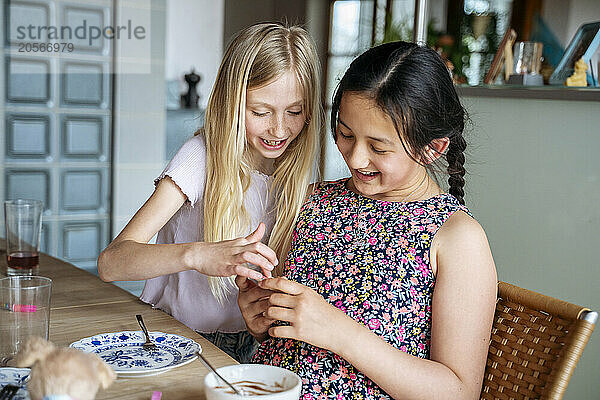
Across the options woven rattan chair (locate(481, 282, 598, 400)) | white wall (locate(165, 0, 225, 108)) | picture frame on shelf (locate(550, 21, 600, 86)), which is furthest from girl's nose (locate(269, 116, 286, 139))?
white wall (locate(165, 0, 225, 108))

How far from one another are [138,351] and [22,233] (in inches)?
26.8

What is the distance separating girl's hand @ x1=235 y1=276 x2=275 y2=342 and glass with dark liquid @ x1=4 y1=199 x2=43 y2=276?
70 cm

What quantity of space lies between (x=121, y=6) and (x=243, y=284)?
286cm

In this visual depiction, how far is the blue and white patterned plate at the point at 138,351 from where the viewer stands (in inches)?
42.5

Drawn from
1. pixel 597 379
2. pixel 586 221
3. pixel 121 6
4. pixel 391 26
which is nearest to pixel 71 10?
pixel 121 6

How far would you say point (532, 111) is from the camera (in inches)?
85.8

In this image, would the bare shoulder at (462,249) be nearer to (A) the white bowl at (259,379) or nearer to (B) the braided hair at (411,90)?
(B) the braided hair at (411,90)

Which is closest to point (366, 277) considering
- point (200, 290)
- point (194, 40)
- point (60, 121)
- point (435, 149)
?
point (435, 149)

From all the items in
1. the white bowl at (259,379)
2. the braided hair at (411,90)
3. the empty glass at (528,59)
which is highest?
the empty glass at (528,59)

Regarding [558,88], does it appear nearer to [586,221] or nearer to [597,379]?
[586,221]

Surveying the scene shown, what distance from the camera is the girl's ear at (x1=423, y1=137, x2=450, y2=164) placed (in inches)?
49.6

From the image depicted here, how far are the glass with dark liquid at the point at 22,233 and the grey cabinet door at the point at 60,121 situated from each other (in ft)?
6.52

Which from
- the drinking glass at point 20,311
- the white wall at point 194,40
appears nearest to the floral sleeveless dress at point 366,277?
the drinking glass at point 20,311

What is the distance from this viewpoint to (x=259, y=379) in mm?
932
